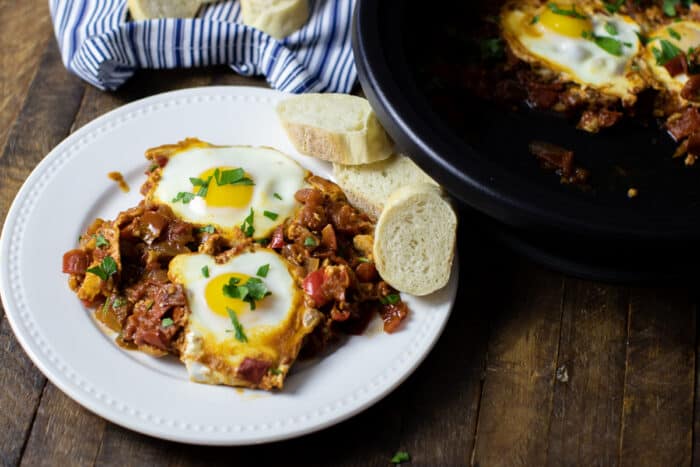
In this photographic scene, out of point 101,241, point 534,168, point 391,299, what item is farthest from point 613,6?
point 101,241

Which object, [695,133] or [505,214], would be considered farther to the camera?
[695,133]

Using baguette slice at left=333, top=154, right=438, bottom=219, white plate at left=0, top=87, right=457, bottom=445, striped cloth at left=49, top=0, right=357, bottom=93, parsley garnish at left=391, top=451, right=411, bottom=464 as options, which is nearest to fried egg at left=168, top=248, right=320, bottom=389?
white plate at left=0, top=87, right=457, bottom=445

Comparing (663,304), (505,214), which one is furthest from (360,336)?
(663,304)

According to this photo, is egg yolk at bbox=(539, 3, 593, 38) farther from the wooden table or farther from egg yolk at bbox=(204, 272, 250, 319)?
egg yolk at bbox=(204, 272, 250, 319)

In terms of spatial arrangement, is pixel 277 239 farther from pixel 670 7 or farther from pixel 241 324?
pixel 670 7

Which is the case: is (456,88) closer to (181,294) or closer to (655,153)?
(655,153)

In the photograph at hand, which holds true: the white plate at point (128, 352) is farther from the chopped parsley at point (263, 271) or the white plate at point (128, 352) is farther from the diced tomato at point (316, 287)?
the chopped parsley at point (263, 271)
